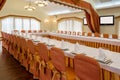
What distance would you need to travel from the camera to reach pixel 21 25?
50.2 feet

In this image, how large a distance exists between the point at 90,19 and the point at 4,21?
27.3 feet

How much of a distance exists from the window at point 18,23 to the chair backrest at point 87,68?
13.5 m

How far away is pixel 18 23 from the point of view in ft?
49.4

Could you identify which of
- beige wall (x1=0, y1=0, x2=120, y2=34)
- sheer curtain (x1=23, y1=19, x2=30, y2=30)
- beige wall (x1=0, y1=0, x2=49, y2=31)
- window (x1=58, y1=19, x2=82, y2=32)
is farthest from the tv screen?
sheer curtain (x1=23, y1=19, x2=30, y2=30)

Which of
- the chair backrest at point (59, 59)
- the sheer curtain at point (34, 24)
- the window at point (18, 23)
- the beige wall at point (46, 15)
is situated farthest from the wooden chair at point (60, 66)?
the sheer curtain at point (34, 24)

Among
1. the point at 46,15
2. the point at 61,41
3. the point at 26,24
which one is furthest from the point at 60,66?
the point at 46,15

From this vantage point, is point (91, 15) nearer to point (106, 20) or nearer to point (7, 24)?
point (106, 20)

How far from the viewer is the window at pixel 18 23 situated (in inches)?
571

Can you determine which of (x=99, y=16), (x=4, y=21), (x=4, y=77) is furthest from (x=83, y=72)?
(x=4, y=21)

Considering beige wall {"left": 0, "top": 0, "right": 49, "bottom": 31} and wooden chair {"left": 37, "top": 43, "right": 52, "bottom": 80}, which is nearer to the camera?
wooden chair {"left": 37, "top": 43, "right": 52, "bottom": 80}

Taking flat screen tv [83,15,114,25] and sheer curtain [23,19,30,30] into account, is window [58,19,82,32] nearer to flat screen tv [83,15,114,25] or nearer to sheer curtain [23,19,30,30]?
flat screen tv [83,15,114,25]

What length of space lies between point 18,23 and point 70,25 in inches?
202

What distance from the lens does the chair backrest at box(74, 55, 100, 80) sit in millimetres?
1756

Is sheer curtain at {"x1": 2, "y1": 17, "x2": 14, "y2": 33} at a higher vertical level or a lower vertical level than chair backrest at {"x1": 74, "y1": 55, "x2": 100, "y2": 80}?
higher
